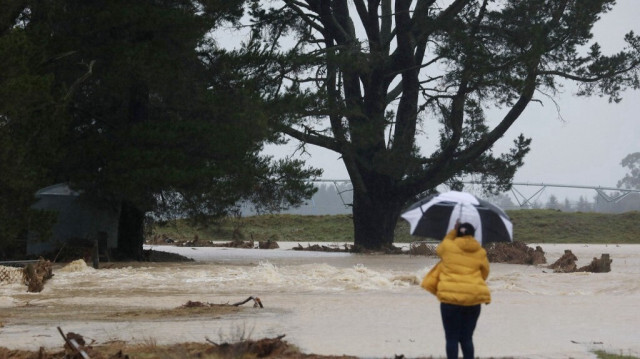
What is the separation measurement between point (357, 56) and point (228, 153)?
11.2m

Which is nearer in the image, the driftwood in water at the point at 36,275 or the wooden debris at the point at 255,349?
the wooden debris at the point at 255,349

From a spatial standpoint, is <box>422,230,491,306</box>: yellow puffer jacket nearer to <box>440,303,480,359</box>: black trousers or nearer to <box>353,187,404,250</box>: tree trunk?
<box>440,303,480,359</box>: black trousers

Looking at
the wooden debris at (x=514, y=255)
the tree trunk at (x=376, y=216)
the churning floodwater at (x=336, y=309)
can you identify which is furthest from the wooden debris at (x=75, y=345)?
the tree trunk at (x=376, y=216)

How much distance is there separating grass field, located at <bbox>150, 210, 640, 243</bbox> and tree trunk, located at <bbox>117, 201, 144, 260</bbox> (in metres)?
30.9

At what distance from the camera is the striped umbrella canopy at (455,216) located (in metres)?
10.6

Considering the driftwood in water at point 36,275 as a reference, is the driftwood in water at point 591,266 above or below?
above


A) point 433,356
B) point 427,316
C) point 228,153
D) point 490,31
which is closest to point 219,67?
point 228,153

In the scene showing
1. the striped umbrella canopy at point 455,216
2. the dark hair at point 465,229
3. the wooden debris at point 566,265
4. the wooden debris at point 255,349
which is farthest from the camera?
the wooden debris at point 566,265

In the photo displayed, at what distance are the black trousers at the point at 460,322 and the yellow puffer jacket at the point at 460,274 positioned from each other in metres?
0.10

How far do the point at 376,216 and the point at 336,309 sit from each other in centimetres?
2715

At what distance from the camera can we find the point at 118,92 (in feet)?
97.0

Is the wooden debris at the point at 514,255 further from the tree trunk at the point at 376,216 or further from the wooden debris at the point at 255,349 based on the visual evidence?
the wooden debris at the point at 255,349

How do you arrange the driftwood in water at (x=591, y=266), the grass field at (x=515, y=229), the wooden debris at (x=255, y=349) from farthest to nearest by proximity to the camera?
the grass field at (x=515, y=229), the driftwood in water at (x=591, y=266), the wooden debris at (x=255, y=349)

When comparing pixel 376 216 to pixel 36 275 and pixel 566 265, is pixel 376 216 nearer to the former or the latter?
pixel 566 265
